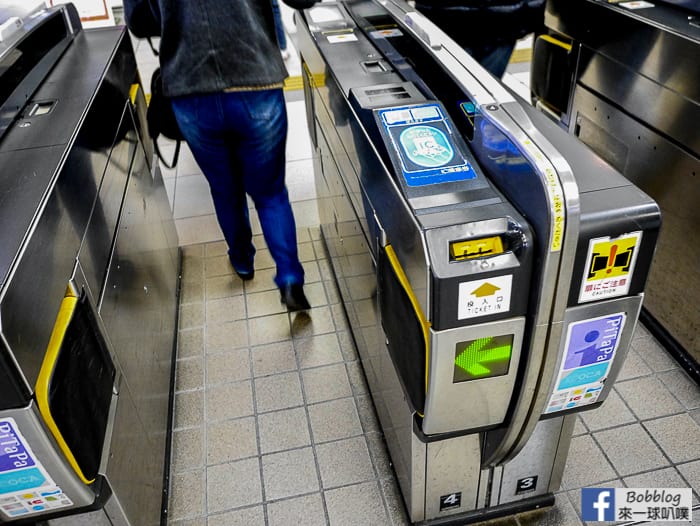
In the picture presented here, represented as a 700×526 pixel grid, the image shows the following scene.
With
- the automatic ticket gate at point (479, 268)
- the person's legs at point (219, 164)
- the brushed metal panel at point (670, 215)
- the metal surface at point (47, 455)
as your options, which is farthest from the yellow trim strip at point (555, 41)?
the metal surface at point (47, 455)

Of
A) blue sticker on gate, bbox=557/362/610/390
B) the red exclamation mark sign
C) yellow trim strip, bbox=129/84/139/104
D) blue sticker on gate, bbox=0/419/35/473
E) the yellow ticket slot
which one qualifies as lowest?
blue sticker on gate, bbox=557/362/610/390

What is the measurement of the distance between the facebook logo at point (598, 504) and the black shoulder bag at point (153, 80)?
69.8 inches

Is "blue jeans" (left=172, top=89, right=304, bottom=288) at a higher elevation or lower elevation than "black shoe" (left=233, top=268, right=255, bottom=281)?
higher

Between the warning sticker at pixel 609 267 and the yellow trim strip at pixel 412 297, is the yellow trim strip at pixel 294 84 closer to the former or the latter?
the yellow trim strip at pixel 412 297

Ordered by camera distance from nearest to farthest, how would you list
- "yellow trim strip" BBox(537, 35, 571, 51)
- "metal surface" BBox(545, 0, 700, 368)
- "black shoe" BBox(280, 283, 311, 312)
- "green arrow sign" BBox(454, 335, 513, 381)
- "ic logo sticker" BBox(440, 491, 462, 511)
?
"green arrow sign" BBox(454, 335, 513, 381) → "ic logo sticker" BBox(440, 491, 462, 511) → "metal surface" BBox(545, 0, 700, 368) → "black shoe" BBox(280, 283, 311, 312) → "yellow trim strip" BBox(537, 35, 571, 51)

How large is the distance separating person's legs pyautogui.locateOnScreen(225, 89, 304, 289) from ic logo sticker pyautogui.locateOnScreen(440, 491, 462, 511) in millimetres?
1094

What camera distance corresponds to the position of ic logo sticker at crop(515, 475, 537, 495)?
1.69 m

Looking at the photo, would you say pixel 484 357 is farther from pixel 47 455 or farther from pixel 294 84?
pixel 294 84

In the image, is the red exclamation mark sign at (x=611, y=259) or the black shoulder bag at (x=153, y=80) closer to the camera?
the red exclamation mark sign at (x=611, y=259)

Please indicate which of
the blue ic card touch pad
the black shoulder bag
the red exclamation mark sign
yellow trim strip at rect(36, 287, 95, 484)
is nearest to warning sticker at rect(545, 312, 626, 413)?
the red exclamation mark sign

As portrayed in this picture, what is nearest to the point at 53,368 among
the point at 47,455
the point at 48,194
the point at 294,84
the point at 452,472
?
the point at 47,455

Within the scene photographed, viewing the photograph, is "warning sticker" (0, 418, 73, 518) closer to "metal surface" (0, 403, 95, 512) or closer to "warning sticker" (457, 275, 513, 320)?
"metal surface" (0, 403, 95, 512)

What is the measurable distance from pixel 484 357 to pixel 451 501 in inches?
25.5

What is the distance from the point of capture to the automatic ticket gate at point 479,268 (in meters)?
1.10
